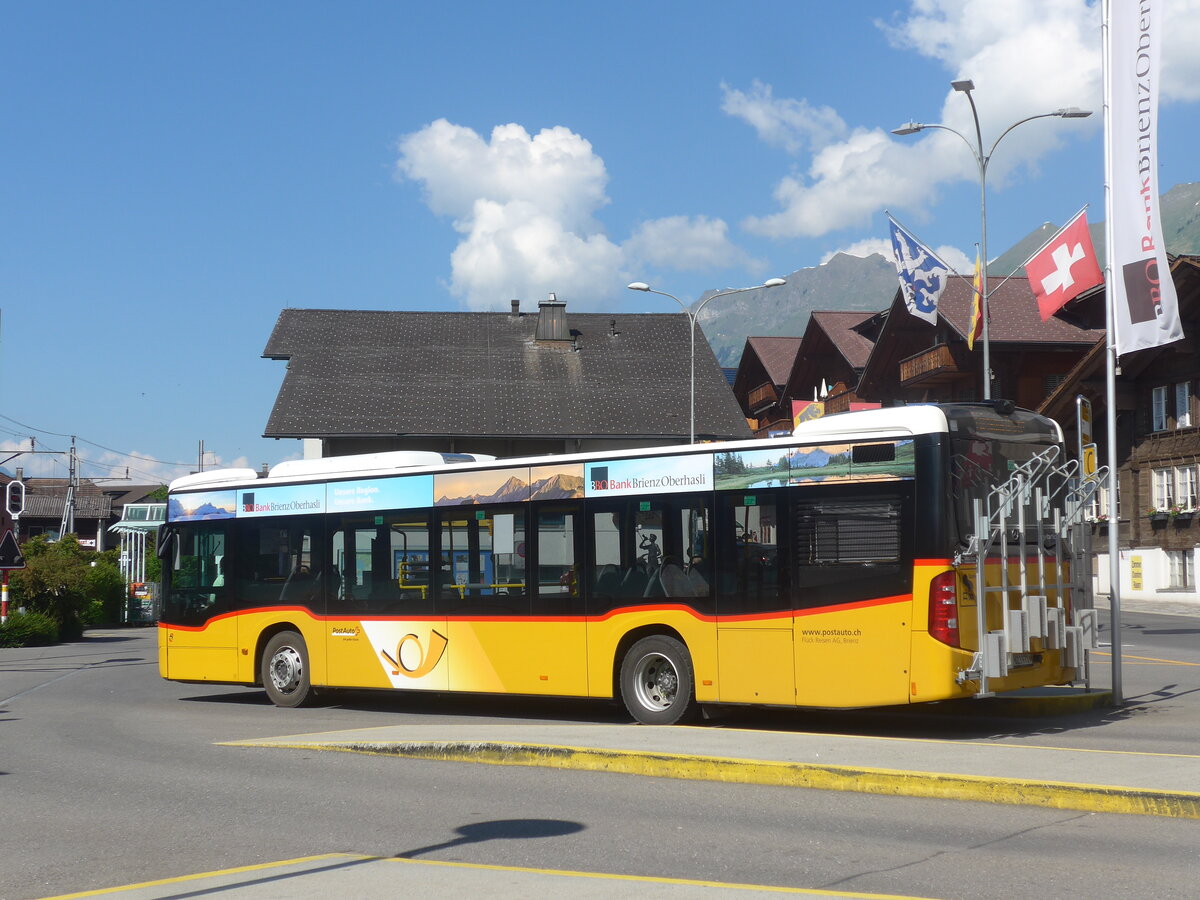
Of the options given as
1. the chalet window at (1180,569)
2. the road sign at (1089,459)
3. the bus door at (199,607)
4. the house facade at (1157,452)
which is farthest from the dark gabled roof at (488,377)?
the road sign at (1089,459)

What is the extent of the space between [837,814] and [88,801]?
5313 mm

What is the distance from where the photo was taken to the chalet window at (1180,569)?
4622cm

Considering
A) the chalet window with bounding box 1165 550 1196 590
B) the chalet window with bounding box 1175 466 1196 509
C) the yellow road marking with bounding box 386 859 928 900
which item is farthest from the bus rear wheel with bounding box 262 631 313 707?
the chalet window with bounding box 1165 550 1196 590

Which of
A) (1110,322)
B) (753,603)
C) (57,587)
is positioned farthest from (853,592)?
(57,587)

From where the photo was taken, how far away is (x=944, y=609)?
1167cm

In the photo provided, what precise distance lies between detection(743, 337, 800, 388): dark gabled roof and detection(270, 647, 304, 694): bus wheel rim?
56255 mm

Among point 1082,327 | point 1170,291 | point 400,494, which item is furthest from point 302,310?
point 1170,291

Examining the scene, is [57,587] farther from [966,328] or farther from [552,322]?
[966,328]

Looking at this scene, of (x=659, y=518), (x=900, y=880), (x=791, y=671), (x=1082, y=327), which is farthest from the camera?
(x=1082, y=327)

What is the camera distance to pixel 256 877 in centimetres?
686

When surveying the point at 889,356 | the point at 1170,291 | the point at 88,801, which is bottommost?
the point at 88,801

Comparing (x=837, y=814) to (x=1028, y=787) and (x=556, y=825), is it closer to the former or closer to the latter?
(x=1028, y=787)

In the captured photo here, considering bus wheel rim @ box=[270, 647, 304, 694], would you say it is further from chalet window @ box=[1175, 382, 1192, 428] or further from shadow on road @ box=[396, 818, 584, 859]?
chalet window @ box=[1175, 382, 1192, 428]

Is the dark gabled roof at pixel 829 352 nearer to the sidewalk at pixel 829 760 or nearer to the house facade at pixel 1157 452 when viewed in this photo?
the house facade at pixel 1157 452
